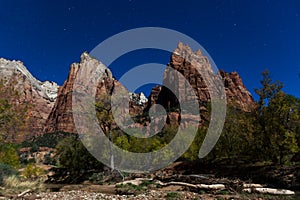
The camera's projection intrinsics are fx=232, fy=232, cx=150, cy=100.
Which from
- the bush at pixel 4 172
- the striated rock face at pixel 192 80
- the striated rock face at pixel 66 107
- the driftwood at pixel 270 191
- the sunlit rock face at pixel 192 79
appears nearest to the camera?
the driftwood at pixel 270 191

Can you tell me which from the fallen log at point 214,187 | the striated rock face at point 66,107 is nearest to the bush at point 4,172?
the fallen log at point 214,187

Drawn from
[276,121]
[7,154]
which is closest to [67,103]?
[7,154]

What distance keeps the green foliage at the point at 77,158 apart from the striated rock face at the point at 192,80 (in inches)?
4331

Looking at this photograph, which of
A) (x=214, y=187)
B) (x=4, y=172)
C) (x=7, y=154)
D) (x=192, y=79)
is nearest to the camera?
(x=214, y=187)

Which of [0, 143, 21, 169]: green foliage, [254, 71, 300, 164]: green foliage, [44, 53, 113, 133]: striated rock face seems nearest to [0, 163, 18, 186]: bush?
[0, 143, 21, 169]: green foliage

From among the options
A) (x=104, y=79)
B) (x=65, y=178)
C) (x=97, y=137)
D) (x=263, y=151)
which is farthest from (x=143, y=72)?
(x=104, y=79)

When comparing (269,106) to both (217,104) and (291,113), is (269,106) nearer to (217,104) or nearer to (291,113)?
(291,113)

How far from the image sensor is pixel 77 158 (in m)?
37.3

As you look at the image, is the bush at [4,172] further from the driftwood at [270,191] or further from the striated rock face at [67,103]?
the striated rock face at [67,103]

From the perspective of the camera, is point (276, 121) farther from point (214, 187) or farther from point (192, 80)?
point (192, 80)

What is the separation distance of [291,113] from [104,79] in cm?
13595

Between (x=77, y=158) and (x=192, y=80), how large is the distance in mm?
123826

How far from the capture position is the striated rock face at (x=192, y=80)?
488 feet

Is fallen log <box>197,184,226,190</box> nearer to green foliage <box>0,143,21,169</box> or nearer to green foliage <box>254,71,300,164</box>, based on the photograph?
green foliage <box>254,71,300,164</box>
